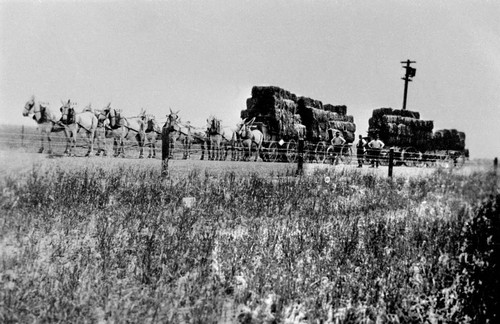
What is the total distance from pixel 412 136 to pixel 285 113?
1320 cm

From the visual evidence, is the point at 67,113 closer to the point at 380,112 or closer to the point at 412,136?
the point at 380,112

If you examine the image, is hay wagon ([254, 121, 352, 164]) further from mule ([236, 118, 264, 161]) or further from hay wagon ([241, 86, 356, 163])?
mule ([236, 118, 264, 161])

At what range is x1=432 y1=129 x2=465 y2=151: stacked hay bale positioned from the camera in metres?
38.9

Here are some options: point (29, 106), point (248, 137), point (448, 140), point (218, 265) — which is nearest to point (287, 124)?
point (248, 137)

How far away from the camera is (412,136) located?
35.8 metres

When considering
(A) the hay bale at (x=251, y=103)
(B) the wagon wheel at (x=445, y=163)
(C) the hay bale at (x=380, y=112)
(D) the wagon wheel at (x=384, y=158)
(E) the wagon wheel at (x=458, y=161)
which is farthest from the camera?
(C) the hay bale at (x=380, y=112)

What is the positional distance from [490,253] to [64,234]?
5239mm

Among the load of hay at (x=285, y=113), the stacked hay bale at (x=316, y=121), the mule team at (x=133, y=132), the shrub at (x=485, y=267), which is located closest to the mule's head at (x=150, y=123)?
the mule team at (x=133, y=132)

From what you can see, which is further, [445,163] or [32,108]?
[32,108]

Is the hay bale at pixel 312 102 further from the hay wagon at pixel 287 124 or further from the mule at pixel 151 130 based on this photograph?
the mule at pixel 151 130

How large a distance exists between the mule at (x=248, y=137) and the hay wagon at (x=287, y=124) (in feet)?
1.39

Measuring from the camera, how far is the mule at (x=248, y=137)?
26539 millimetres

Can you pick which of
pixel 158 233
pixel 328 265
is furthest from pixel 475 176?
pixel 158 233

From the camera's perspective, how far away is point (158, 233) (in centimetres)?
646
